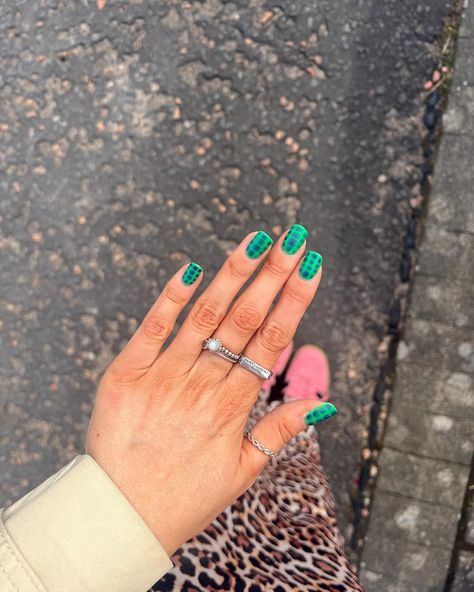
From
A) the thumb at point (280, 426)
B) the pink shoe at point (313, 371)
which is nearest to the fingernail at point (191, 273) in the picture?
the thumb at point (280, 426)

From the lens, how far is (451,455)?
94.7 inches

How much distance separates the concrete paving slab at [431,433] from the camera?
240 cm

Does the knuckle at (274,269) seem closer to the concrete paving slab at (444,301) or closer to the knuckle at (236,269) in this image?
the knuckle at (236,269)

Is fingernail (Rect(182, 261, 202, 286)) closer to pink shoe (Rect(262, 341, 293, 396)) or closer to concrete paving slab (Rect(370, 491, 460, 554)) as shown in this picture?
pink shoe (Rect(262, 341, 293, 396))

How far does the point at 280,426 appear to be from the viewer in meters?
1.65

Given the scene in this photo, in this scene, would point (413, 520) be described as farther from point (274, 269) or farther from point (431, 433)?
point (274, 269)

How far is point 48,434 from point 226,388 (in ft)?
4.24

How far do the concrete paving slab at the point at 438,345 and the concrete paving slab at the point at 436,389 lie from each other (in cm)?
3

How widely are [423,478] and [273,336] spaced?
1.25 metres

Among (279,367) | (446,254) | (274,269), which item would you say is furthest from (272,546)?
(446,254)

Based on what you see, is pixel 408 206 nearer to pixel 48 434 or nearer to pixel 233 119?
pixel 233 119

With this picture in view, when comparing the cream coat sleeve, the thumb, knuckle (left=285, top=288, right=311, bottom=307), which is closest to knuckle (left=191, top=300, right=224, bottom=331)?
knuckle (left=285, top=288, right=311, bottom=307)

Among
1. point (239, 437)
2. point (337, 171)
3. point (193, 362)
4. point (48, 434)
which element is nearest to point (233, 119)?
point (337, 171)

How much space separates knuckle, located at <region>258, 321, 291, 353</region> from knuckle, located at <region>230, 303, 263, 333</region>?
0.10ft
